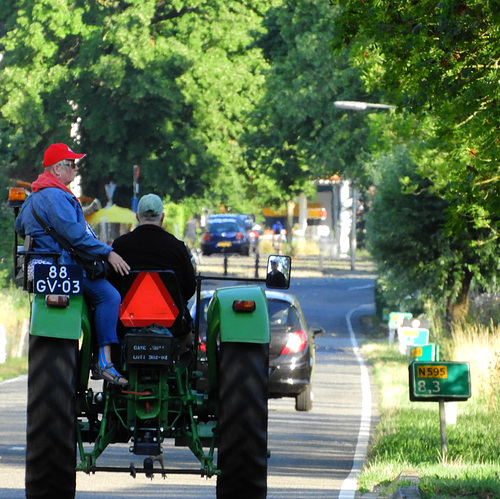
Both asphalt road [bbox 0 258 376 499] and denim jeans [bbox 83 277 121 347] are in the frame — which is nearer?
denim jeans [bbox 83 277 121 347]

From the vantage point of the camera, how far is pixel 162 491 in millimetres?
12445

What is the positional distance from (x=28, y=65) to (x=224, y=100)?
23.2 ft

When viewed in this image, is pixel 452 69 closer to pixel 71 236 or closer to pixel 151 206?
pixel 151 206

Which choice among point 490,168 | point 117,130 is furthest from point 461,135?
point 117,130

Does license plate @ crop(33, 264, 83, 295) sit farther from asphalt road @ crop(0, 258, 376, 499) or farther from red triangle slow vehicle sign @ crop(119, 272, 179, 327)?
asphalt road @ crop(0, 258, 376, 499)

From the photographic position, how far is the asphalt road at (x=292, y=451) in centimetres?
1254

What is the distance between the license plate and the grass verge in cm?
360

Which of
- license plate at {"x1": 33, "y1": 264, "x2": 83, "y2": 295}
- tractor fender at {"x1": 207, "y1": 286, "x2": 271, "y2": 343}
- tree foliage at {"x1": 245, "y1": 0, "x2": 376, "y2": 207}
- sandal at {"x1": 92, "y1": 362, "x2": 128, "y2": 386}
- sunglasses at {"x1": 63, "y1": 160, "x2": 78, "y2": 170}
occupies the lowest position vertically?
sandal at {"x1": 92, "y1": 362, "x2": 128, "y2": 386}

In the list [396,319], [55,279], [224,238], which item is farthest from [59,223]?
[224,238]

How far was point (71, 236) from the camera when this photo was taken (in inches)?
352

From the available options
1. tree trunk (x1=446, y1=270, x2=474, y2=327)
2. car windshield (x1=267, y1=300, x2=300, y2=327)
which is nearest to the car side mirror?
car windshield (x1=267, y1=300, x2=300, y2=327)

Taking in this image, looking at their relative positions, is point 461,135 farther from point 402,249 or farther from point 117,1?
point 117,1

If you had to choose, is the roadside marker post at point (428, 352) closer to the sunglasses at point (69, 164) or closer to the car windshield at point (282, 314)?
the car windshield at point (282, 314)

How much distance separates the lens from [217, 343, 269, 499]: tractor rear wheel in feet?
29.2
